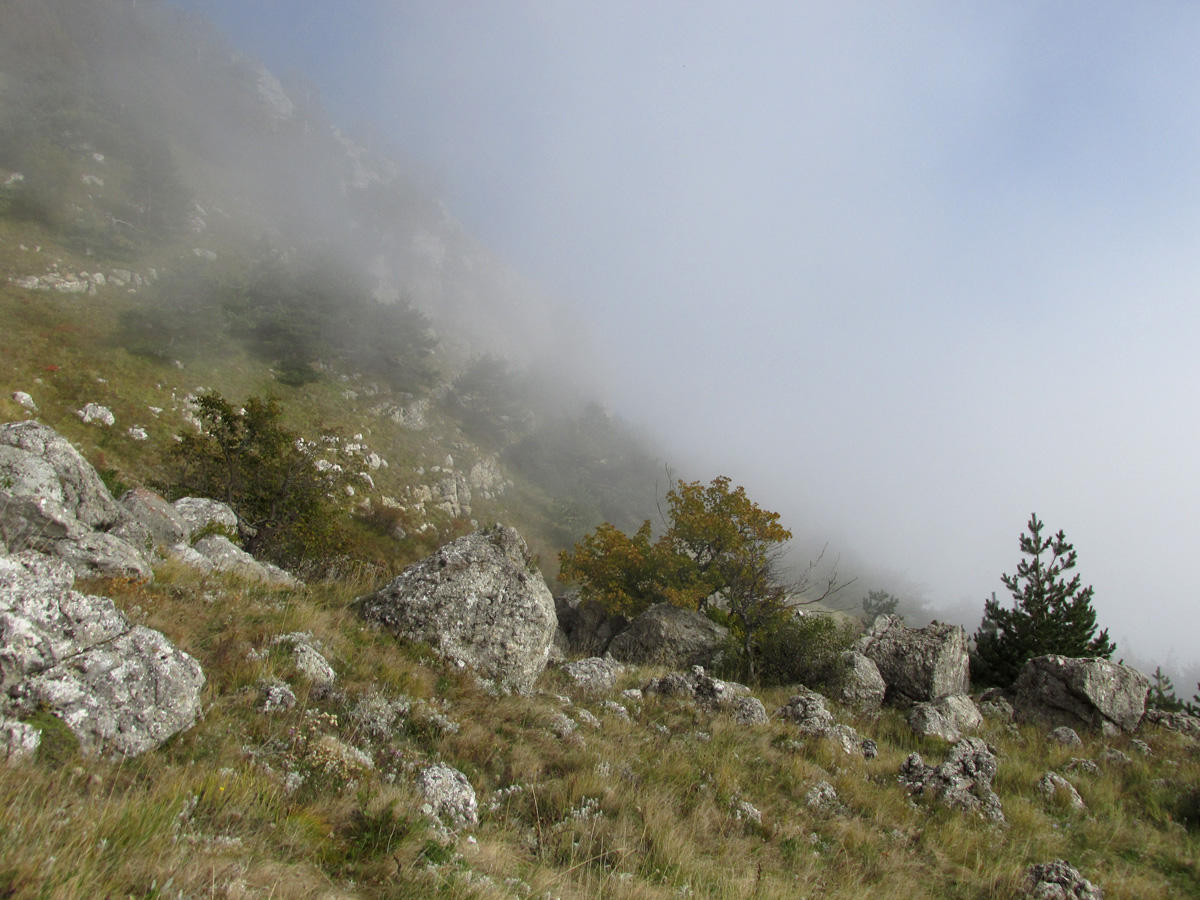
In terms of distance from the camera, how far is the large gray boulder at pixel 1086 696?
13.6 m

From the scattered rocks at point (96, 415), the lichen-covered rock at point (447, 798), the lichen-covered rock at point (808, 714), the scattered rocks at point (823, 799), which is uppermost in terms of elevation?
the scattered rocks at point (823, 799)

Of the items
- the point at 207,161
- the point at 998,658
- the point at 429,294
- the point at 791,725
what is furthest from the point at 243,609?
the point at 207,161

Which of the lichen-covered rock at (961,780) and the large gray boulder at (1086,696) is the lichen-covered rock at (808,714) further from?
the large gray boulder at (1086,696)

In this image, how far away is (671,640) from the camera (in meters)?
18.7

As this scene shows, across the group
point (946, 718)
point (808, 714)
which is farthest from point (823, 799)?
point (946, 718)

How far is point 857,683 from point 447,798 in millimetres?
14074

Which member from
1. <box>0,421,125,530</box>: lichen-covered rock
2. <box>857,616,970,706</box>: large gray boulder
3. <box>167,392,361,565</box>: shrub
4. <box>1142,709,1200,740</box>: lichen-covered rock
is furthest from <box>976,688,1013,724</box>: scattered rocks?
<box>167,392,361,565</box>: shrub

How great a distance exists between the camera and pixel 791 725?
33.8 feet

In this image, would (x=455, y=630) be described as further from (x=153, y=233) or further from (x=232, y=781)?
(x=153, y=233)

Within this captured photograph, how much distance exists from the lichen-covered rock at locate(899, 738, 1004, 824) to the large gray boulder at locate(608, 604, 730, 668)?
887 centimetres

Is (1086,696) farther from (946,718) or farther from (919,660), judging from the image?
(946,718)

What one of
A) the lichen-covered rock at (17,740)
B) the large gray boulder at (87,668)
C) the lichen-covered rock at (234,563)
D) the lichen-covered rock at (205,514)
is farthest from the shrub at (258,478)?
the lichen-covered rock at (17,740)

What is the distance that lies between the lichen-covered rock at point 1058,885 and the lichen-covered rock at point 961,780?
1.86m

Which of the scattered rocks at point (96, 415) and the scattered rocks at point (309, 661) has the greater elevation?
the scattered rocks at point (309, 661)
